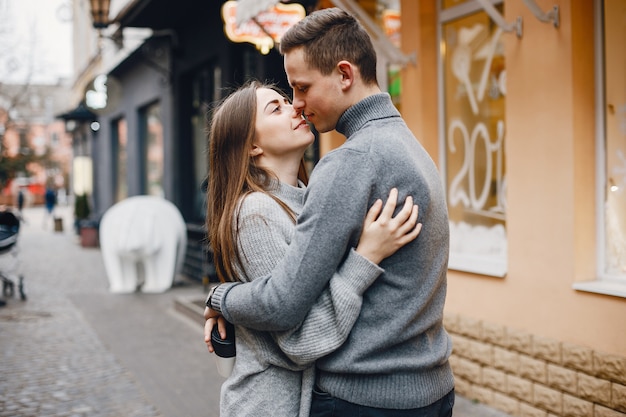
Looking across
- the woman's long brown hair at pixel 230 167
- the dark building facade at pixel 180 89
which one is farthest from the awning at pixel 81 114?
the woman's long brown hair at pixel 230 167

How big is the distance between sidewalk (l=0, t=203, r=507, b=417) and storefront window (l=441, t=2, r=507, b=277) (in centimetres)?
125

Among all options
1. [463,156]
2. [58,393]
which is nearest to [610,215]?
[463,156]

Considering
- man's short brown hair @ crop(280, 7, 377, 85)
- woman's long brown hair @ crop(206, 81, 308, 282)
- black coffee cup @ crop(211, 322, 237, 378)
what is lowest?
black coffee cup @ crop(211, 322, 237, 378)

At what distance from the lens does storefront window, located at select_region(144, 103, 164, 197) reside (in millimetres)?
16094

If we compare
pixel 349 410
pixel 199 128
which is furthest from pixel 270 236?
pixel 199 128

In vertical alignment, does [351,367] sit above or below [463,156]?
below

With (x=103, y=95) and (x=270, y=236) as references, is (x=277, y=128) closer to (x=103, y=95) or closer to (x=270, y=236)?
(x=270, y=236)

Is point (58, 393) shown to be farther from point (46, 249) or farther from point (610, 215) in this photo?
point (46, 249)

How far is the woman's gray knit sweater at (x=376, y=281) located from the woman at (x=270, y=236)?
0.05 m

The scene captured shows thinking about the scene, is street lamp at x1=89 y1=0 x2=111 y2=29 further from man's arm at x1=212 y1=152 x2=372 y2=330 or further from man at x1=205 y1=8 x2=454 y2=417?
man's arm at x1=212 y1=152 x2=372 y2=330

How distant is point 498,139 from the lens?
5555mm

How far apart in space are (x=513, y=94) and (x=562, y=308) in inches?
59.6

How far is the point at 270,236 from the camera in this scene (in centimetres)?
200

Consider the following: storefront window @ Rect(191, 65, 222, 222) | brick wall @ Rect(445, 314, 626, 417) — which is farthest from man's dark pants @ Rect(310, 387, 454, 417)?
storefront window @ Rect(191, 65, 222, 222)
